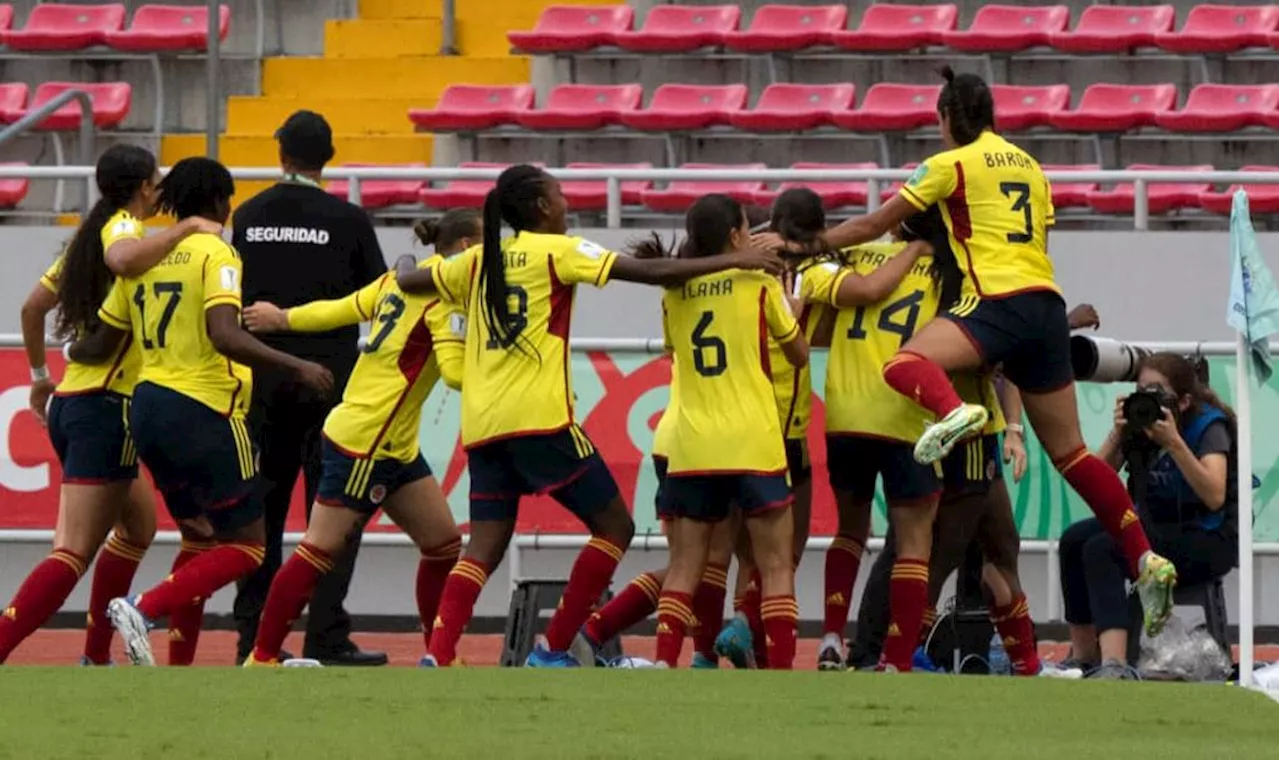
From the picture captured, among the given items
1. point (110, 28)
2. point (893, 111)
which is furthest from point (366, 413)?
point (110, 28)

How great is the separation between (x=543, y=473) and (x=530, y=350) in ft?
1.42

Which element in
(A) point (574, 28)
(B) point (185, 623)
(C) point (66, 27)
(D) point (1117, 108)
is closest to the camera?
(B) point (185, 623)

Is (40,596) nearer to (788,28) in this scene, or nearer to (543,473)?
(543,473)

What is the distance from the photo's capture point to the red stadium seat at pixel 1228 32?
17.7 metres

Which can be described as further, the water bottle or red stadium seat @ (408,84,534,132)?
red stadium seat @ (408,84,534,132)

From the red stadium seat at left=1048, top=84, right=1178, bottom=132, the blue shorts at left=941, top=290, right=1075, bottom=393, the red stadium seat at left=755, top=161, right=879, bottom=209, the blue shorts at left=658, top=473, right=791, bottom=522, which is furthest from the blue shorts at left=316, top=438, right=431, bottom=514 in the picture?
the red stadium seat at left=1048, top=84, right=1178, bottom=132

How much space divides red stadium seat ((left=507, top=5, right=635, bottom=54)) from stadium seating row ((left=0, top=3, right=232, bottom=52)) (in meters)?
2.36

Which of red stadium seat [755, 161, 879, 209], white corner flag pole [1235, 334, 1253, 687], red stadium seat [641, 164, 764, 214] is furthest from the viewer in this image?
red stadium seat [641, 164, 764, 214]

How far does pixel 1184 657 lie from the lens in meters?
9.88

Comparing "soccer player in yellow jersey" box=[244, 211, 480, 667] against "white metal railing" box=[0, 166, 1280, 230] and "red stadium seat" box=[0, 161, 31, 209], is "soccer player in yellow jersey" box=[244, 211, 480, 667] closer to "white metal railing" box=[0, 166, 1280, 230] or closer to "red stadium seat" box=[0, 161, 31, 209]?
"white metal railing" box=[0, 166, 1280, 230]

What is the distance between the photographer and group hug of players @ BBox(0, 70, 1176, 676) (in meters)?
9.21

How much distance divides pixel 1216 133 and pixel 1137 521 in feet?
27.3

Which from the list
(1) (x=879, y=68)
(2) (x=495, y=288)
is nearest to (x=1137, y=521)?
(2) (x=495, y=288)

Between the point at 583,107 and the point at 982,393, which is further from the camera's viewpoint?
the point at 583,107
